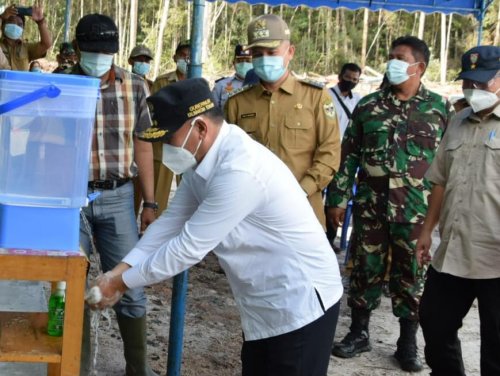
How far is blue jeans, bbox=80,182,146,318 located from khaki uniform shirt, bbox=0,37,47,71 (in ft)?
11.1

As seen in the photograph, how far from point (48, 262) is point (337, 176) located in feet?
8.03

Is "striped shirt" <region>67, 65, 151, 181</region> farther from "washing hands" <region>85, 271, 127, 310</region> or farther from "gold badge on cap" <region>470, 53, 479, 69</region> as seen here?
"gold badge on cap" <region>470, 53, 479, 69</region>

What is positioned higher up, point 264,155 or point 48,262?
point 264,155

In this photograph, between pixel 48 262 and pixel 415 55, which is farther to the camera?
pixel 415 55

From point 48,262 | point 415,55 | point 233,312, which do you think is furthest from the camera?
point 233,312

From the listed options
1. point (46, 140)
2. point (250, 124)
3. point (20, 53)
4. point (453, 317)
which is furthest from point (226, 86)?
point (46, 140)

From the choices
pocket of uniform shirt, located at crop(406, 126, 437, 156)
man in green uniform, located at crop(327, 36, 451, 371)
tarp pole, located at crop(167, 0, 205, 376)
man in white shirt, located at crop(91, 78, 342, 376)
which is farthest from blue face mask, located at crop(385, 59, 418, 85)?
man in white shirt, located at crop(91, 78, 342, 376)

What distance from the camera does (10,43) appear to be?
662 centimetres

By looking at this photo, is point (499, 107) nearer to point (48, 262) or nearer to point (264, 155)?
point (264, 155)

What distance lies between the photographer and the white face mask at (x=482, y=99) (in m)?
3.45

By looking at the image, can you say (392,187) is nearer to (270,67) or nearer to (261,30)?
(270,67)

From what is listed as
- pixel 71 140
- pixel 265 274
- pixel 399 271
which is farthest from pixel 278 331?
pixel 399 271

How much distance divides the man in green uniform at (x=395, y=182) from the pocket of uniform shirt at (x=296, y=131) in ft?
1.90

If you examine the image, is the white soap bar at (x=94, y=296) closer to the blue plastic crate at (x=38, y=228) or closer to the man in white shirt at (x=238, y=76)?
the blue plastic crate at (x=38, y=228)
